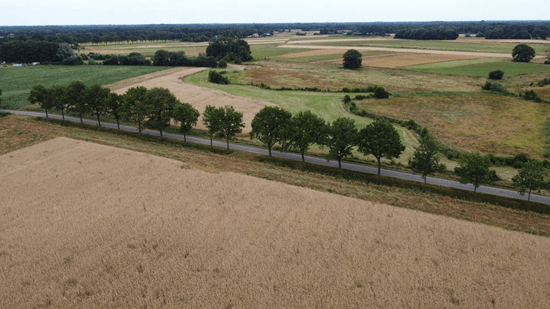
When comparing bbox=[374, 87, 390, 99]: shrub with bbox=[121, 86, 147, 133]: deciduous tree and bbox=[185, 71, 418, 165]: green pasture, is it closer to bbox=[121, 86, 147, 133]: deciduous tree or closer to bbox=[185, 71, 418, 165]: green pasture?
bbox=[185, 71, 418, 165]: green pasture

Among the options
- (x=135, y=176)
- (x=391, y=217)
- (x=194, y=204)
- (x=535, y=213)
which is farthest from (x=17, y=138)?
(x=535, y=213)

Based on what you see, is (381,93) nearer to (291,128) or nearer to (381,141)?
(291,128)

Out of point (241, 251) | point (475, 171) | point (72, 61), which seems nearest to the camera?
point (241, 251)

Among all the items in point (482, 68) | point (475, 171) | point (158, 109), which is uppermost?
point (482, 68)

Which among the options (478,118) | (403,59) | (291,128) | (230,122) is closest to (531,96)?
(478,118)

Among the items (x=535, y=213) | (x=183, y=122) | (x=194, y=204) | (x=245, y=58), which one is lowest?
(x=535, y=213)

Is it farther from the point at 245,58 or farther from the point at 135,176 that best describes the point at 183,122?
the point at 245,58
